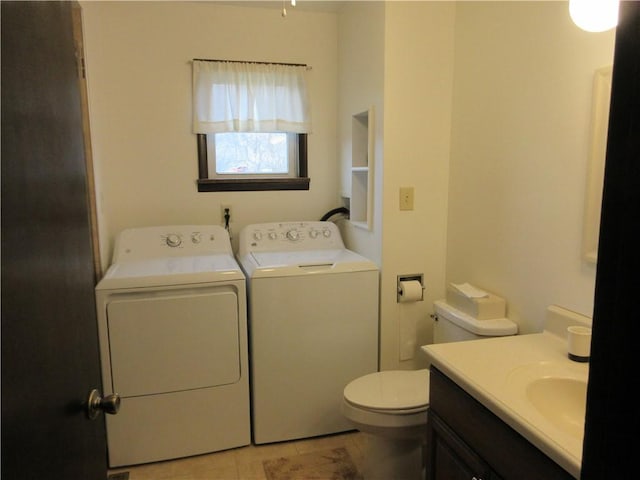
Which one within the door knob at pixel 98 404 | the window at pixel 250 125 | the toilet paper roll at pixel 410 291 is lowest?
the toilet paper roll at pixel 410 291

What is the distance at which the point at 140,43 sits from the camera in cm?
271

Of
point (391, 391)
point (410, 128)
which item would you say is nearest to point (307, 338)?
point (391, 391)

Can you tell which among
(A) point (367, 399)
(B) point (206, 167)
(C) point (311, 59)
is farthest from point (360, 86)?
(A) point (367, 399)

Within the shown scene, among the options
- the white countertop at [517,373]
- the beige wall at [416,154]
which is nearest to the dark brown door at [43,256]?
the white countertop at [517,373]

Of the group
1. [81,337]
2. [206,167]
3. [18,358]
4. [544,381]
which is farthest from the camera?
[206,167]

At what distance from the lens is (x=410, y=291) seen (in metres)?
2.44

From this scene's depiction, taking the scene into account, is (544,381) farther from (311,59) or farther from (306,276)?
(311,59)

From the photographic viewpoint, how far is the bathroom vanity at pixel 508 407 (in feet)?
3.52

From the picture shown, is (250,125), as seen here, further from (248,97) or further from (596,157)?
(596,157)

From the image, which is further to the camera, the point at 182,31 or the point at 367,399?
the point at 182,31

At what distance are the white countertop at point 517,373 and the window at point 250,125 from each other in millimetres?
1800

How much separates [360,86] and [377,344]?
4.65 feet

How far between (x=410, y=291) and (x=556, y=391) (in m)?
1.09

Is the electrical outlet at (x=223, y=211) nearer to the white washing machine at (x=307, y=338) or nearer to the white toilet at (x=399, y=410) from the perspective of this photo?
the white washing machine at (x=307, y=338)
